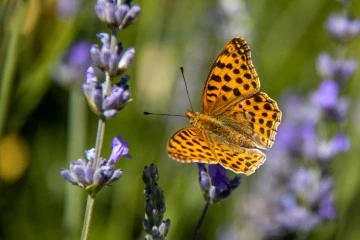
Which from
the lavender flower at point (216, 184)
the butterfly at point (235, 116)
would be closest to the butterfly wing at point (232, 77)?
the butterfly at point (235, 116)

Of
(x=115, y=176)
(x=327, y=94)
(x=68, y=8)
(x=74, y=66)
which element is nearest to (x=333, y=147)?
(x=327, y=94)

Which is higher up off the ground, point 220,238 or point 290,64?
point 290,64

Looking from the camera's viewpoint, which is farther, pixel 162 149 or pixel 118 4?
pixel 162 149

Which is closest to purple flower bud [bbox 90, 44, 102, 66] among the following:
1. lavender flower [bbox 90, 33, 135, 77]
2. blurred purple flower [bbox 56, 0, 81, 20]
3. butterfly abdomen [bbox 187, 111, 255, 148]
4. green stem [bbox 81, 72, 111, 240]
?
lavender flower [bbox 90, 33, 135, 77]

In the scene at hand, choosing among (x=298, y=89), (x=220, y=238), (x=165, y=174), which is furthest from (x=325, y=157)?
(x=298, y=89)

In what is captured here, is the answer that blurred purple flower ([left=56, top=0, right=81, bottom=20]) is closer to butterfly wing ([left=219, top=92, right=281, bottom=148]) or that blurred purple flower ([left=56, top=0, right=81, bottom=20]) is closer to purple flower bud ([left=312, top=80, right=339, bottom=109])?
butterfly wing ([left=219, top=92, right=281, bottom=148])

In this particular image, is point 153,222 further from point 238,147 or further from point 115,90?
point 238,147

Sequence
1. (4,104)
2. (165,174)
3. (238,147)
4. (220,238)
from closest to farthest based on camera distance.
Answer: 1. (238,147)
2. (4,104)
3. (220,238)
4. (165,174)

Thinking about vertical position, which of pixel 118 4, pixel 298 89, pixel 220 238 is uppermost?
pixel 118 4
